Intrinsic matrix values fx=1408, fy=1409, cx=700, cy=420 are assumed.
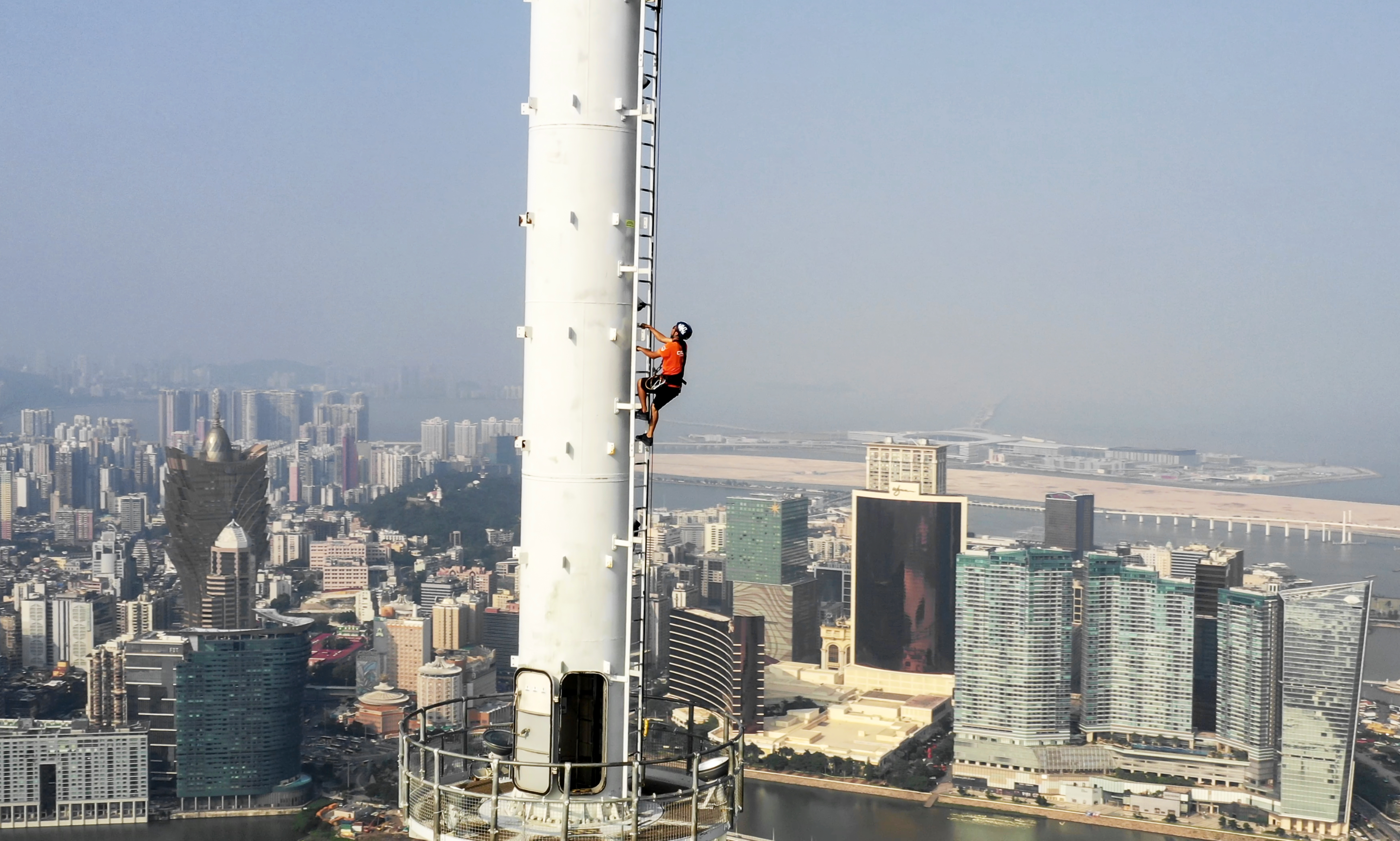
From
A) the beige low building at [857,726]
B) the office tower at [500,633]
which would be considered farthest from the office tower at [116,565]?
the beige low building at [857,726]


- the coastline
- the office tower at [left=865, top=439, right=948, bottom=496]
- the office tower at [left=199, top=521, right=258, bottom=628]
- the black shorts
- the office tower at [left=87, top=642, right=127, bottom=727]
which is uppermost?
the black shorts

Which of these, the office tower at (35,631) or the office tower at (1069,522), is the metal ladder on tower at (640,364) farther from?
the office tower at (1069,522)

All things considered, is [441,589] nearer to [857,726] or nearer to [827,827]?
[857,726]

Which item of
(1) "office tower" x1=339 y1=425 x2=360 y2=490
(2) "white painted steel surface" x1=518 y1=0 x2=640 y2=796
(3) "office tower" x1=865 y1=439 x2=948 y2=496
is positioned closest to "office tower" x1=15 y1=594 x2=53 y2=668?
(1) "office tower" x1=339 y1=425 x2=360 y2=490

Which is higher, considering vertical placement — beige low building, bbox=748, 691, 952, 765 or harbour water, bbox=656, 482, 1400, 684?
harbour water, bbox=656, 482, 1400, 684

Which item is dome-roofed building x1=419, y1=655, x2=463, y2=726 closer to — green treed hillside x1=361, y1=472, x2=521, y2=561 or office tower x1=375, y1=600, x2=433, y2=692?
office tower x1=375, y1=600, x2=433, y2=692
